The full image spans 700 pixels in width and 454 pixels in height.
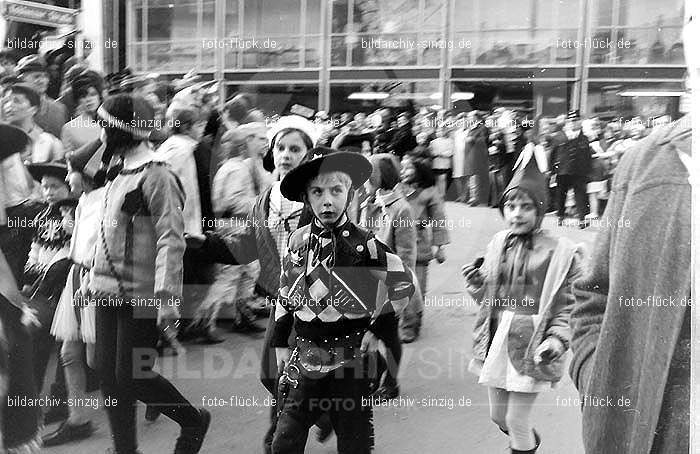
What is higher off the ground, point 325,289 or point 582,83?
point 582,83

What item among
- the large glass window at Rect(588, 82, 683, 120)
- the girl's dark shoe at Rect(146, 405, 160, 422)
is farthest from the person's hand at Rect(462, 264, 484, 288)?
the girl's dark shoe at Rect(146, 405, 160, 422)

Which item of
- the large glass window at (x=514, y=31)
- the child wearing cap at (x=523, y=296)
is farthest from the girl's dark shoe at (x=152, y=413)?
the large glass window at (x=514, y=31)

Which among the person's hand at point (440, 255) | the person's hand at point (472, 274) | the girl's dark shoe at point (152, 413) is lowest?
the girl's dark shoe at point (152, 413)

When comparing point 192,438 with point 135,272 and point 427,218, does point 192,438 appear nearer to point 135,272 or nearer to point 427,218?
point 135,272

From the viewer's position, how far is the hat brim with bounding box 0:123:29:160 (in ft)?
9.58

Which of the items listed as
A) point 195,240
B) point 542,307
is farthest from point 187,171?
point 542,307

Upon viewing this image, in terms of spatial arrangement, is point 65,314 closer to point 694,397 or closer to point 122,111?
point 122,111

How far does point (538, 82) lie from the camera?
279 cm

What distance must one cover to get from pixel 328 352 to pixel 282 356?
0.53ft

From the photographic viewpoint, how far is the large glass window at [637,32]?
2.73m

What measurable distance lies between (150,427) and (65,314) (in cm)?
50

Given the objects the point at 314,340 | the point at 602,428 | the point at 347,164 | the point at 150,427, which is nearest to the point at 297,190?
the point at 347,164

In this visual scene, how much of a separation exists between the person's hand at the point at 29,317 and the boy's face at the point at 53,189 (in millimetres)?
396

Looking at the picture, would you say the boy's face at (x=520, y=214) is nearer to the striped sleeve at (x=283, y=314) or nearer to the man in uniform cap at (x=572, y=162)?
the man in uniform cap at (x=572, y=162)
